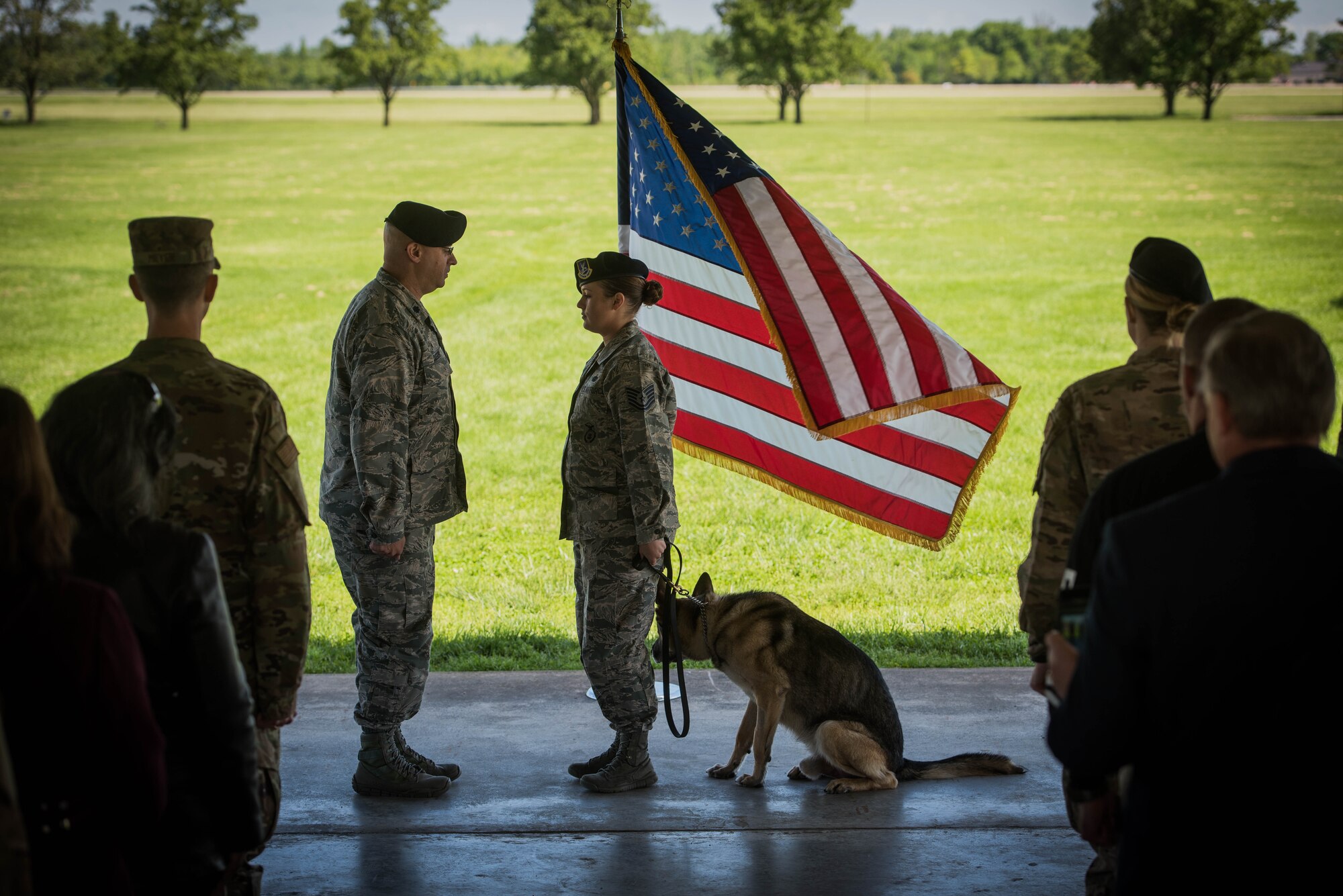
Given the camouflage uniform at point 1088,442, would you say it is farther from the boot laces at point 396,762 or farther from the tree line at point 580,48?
the tree line at point 580,48

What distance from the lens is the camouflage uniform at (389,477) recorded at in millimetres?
4566

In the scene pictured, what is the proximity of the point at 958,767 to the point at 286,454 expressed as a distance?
2990 millimetres

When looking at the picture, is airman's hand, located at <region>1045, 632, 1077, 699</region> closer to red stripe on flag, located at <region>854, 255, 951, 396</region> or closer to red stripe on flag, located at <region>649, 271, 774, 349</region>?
red stripe on flag, located at <region>854, 255, 951, 396</region>

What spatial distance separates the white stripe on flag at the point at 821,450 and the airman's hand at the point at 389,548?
1631 mm

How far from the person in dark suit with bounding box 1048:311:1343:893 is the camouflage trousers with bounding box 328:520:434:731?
3084 mm

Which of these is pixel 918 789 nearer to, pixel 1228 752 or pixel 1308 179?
pixel 1228 752

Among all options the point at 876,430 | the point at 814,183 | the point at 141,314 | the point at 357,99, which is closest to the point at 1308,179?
the point at 814,183

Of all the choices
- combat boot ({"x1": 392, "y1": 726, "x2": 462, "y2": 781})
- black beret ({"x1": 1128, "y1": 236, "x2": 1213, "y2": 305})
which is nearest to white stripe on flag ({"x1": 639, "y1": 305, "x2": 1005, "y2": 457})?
combat boot ({"x1": 392, "y1": 726, "x2": 462, "y2": 781})

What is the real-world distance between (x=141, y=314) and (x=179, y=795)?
899 inches

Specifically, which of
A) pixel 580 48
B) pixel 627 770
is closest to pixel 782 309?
pixel 627 770

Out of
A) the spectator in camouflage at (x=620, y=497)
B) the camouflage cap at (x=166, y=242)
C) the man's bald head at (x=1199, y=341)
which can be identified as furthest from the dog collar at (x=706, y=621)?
the man's bald head at (x=1199, y=341)

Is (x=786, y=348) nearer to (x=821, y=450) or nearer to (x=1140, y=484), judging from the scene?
(x=821, y=450)

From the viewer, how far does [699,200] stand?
576 centimetres

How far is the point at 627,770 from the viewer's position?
4.92 m
